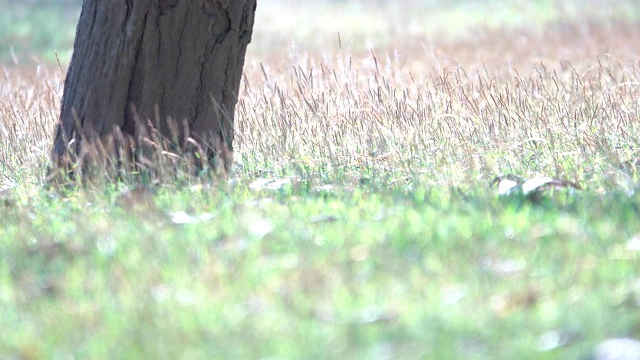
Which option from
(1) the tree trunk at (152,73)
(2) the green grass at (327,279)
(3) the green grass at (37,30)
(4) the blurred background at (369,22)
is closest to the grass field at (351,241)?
(2) the green grass at (327,279)

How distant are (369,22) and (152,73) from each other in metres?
18.0

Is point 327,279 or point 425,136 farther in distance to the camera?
point 425,136

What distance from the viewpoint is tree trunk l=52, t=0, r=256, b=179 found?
5734 millimetres

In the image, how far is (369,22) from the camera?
23.5m

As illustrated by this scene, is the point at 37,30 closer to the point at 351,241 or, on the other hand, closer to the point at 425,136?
the point at 425,136

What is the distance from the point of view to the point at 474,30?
2077cm

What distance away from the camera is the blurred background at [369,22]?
1942cm

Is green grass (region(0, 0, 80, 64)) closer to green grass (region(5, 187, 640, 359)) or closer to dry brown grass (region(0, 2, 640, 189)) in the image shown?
dry brown grass (region(0, 2, 640, 189))

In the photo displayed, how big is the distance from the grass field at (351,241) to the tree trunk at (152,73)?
0.37 meters

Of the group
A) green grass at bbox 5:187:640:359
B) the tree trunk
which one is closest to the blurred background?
the tree trunk

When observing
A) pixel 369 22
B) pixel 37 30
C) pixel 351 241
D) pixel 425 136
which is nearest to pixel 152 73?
pixel 425 136

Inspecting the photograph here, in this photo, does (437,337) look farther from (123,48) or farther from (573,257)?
(123,48)

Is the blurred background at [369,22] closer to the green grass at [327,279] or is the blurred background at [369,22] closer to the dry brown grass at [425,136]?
the dry brown grass at [425,136]

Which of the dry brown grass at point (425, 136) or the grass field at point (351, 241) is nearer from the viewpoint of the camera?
the grass field at point (351, 241)
